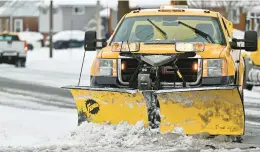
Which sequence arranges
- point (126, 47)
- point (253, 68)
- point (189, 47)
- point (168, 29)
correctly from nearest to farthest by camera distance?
→ point (189, 47)
point (126, 47)
point (168, 29)
point (253, 68)

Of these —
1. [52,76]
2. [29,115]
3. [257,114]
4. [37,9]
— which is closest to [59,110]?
[29,115]

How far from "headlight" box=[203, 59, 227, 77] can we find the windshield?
993 millimetres

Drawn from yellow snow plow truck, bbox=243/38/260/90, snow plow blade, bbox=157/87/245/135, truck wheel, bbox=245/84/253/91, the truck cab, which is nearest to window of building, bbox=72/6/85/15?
truck wheel, bbox=245/84/253/91

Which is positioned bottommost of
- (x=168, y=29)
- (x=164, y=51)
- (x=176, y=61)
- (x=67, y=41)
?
(x=67, y=41)

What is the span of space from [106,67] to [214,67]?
4.64ft

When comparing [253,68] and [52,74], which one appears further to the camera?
[52,74]

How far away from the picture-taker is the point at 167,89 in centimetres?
904

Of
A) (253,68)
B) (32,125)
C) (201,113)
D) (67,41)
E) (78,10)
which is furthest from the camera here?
(78,10)

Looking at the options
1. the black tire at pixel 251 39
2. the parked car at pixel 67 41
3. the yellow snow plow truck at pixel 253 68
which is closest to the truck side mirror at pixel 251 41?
the black tire at pixel 251 39

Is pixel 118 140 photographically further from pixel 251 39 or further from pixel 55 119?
pixel 55 119

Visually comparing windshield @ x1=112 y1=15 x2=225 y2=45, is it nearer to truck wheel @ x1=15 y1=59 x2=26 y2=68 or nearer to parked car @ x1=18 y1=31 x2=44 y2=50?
truck wheel @ x1=15 y1=59 x2=26 y2=68

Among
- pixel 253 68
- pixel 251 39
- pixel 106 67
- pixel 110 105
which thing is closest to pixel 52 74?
pixel 253 68

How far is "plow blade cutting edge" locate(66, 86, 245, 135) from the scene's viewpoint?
898cm

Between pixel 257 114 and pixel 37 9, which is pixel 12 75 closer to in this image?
pixel 257 114
